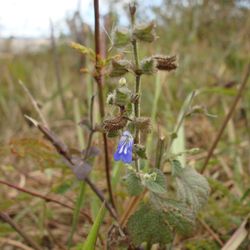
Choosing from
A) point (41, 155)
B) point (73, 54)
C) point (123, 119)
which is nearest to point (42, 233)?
point (41, 155)

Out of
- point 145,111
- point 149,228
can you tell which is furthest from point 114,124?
point 145,111

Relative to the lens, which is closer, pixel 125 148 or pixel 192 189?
pixel 125 148

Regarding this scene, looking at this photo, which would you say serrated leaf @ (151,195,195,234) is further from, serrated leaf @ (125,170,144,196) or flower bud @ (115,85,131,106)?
flower bud @ (115,85,131,106)

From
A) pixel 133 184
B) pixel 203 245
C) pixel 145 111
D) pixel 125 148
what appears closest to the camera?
pixel 125 148

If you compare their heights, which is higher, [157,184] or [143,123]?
[143,123]

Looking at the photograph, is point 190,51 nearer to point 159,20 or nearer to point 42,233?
point 159,20

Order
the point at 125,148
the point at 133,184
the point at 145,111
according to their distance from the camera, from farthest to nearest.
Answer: the point at 145,111
the point at 133,184
the point at 125,148

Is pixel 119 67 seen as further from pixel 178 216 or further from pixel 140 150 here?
pixel 178 216
